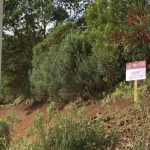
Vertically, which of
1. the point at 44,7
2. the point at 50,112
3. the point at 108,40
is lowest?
the point at 50,112

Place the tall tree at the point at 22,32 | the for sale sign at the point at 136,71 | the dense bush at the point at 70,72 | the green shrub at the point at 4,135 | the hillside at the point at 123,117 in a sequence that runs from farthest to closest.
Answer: the tall tree at the point at 22,32 → the dense bush at the point at 70,72 → the for sale sign at the point at 136,71 → the hillside at the point at 123,117 → the green shrub at the point at 4,135

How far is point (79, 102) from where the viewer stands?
10641mm

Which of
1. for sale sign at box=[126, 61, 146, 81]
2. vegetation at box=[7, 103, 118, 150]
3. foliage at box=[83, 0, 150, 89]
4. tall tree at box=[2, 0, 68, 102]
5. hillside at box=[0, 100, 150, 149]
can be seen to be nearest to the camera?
vegetation at box=[7, 103, 118, 150]

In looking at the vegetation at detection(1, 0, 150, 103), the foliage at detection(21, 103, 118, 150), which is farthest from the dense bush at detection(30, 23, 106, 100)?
the foliage at detection(21, 103, 118, 150)

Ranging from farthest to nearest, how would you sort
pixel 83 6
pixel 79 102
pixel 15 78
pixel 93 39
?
pixel 83 6 < pixel 15 78 < pixel 79 102 < pixel 93 39

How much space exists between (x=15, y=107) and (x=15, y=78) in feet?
3.48

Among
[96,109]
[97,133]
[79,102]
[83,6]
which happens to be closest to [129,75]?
[96,109]

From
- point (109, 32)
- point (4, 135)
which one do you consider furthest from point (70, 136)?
point (109, 32)

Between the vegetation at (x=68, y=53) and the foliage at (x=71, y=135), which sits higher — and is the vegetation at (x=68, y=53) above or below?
above

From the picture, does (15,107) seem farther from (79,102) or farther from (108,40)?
(108,40)

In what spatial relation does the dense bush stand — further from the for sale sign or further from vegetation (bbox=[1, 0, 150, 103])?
the for sale sign

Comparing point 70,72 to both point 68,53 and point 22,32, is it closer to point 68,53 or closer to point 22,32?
point 68,53

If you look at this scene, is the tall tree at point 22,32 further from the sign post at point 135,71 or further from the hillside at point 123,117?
the sign post at point 135,71

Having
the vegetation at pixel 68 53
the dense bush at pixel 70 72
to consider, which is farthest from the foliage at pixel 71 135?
the dense bush at pixel 70 72
